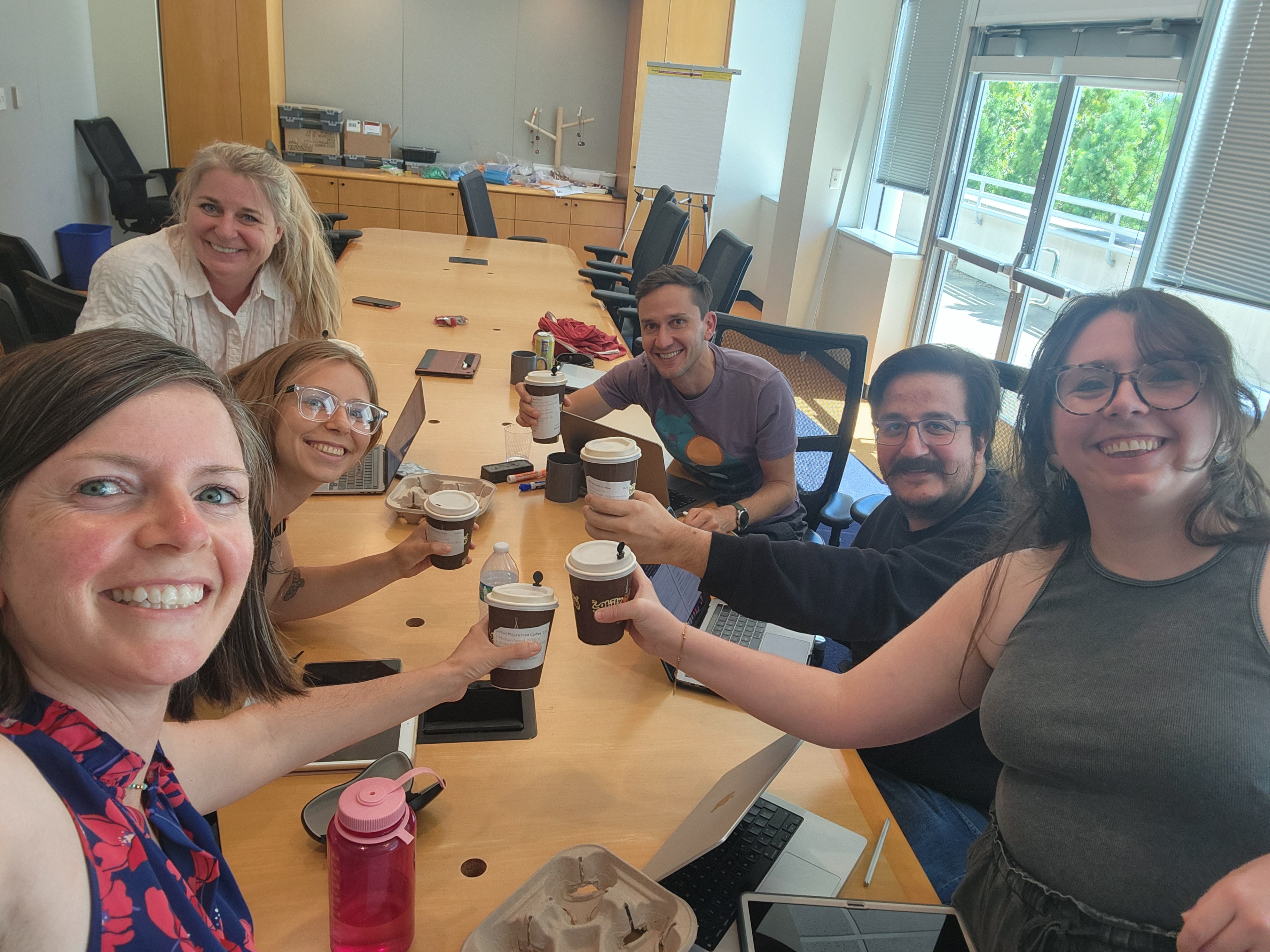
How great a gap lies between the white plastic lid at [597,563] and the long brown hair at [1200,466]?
0.51 metres

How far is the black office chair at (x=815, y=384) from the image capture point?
2.45 metres

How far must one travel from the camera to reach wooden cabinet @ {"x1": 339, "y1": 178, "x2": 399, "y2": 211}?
271 inches

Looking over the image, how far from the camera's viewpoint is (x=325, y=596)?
1.57 meters

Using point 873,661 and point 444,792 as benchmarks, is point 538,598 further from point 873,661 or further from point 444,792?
point 873,661

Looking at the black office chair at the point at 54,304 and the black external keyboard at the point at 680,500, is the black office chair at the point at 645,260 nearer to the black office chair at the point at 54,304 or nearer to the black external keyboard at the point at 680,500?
the black external keyboard at the point at 680,500

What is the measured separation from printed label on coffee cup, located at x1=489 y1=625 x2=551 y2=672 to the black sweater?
1.50 feet

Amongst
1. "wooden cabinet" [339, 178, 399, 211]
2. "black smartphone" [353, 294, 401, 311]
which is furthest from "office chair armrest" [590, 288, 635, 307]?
"wooden cabinet" [339, 178, 399, 211]

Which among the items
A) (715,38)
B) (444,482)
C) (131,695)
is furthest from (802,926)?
(715,38)

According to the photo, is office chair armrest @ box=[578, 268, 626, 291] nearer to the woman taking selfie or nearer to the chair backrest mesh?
the chair backrest mesh

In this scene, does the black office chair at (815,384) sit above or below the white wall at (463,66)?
below

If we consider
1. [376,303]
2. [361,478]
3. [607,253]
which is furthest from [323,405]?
[607,253]

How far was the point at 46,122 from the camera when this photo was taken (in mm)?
5504

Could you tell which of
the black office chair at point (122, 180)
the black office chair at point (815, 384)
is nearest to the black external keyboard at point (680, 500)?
the black office chair at point (815, 384)

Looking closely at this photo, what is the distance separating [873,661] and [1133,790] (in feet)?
1.26
